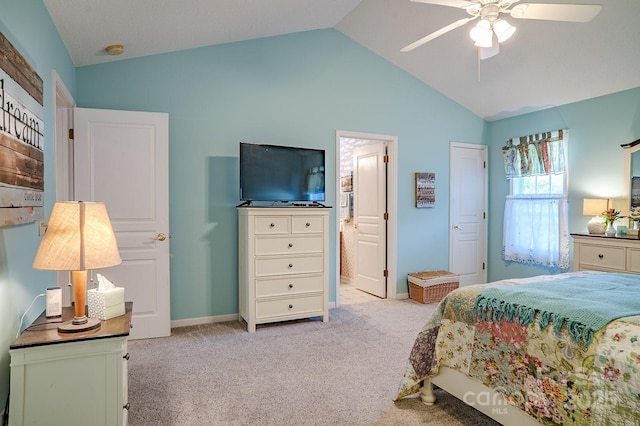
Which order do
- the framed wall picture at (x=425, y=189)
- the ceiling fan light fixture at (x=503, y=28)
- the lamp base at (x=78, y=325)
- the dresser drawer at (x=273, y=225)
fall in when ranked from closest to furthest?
the lamp base at (x=78, y=325) → the ceiling fan light fixture at (x=503, y=28) → the dresser drawer at (x=273, y=225) → the framed wall picture at (x=425, y=189)

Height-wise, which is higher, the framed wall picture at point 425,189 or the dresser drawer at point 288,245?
the framed wall picture at point 425,189

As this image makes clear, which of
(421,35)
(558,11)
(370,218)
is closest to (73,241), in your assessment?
(558,11)

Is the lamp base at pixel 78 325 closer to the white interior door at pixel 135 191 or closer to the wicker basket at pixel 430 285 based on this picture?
the white interior door at pixel 135 191

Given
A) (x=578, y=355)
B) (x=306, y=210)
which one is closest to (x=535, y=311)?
(x=578, y=355)

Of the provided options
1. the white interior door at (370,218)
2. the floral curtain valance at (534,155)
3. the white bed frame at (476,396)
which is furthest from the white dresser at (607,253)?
the white bed frame at (476,396)

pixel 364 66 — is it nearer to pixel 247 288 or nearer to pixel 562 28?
pixel 562 28

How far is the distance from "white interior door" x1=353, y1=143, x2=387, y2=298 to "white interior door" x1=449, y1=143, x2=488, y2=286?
102cm

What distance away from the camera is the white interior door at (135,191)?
122 inches

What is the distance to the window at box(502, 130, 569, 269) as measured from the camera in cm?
438

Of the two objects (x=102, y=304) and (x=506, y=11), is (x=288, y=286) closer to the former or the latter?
(x=102, y=304)

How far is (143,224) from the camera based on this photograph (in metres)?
3.24

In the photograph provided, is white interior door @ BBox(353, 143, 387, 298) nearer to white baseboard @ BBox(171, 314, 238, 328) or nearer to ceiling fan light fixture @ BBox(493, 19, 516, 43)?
white baseboard @ BBox(171, 314, 238, 328)

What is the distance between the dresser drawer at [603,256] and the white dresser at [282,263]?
2631mm

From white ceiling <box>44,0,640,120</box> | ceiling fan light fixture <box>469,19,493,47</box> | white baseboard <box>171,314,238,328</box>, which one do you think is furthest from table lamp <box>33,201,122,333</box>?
ceiling fan light fixture <box>469,19,493,47</box>
